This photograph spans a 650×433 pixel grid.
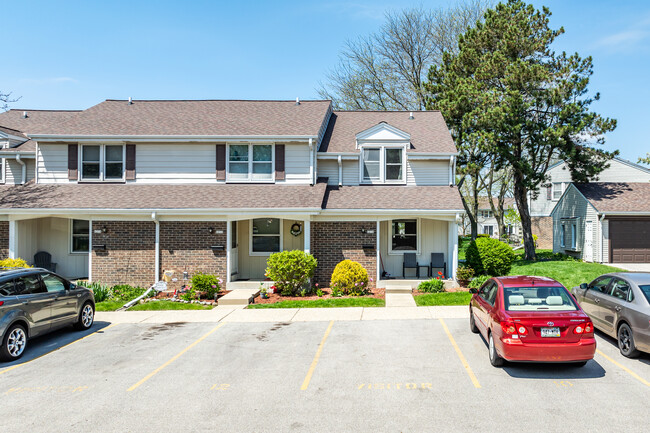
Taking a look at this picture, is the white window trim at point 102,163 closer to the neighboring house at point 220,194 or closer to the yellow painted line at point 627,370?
the neighboring house at point 220,194

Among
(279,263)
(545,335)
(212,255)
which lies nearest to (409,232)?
(279,263)

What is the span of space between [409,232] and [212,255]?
7926 millimetres

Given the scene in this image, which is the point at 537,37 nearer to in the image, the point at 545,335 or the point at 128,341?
Answer: the point at 545,335

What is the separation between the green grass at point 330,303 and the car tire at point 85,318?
4483 mm

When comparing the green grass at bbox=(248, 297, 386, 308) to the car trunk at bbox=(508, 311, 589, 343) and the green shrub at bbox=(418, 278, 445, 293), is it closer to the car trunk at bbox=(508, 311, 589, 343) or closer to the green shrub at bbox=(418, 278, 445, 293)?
the green shrub at bbox=(418, 278, 445, 293)

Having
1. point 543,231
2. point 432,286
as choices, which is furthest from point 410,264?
point 543,231

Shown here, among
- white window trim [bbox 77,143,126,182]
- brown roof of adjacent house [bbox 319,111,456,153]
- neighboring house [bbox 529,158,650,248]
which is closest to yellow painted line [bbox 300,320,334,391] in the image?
brown roof of adjacent house [bbox 319,111,456,153]

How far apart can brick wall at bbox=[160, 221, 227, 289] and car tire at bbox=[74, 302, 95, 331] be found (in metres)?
4.95

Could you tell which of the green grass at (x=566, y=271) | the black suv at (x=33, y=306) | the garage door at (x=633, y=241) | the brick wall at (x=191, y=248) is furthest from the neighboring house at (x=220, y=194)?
the garage door at (x=633, y=241)

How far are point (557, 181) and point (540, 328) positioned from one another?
37.8m

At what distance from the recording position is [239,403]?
22.1ft

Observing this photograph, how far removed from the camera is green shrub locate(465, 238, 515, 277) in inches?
714

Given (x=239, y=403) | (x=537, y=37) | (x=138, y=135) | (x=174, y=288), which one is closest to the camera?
(x=239, y=403)

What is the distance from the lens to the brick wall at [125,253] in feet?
54.5
